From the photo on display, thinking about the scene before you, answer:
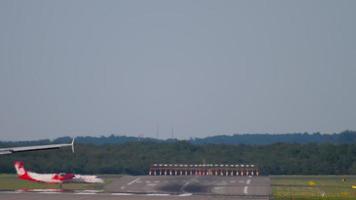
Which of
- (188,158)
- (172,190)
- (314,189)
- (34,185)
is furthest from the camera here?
(188,158)

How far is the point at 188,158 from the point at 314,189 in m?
44.6

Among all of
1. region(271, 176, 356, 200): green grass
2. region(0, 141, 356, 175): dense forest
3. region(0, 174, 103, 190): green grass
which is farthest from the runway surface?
region(0, 141, 356, 175): dense forest

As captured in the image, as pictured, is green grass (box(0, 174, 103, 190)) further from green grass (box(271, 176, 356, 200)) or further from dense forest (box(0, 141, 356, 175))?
green grass (box(271, 176, 356, 200))

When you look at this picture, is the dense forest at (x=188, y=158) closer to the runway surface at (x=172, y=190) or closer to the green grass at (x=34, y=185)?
the green grass at (x=34, y=185)

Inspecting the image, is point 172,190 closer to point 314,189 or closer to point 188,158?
point 314,189

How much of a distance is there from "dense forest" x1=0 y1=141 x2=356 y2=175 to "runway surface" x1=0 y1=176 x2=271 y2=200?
73.0ft

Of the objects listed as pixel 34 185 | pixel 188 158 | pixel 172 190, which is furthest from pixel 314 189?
pixel 188 158

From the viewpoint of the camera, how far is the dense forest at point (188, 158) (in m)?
111

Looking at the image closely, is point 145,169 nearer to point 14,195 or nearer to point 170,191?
point 170,191

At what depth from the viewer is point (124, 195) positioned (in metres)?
69.9

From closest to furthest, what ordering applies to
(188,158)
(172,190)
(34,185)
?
(172,190) → (34,185) → (188,158)

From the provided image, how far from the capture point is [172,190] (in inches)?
3071

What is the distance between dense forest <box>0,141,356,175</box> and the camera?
110625 millimetres

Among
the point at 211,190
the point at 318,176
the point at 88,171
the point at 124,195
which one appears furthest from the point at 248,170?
the point at 124,195
